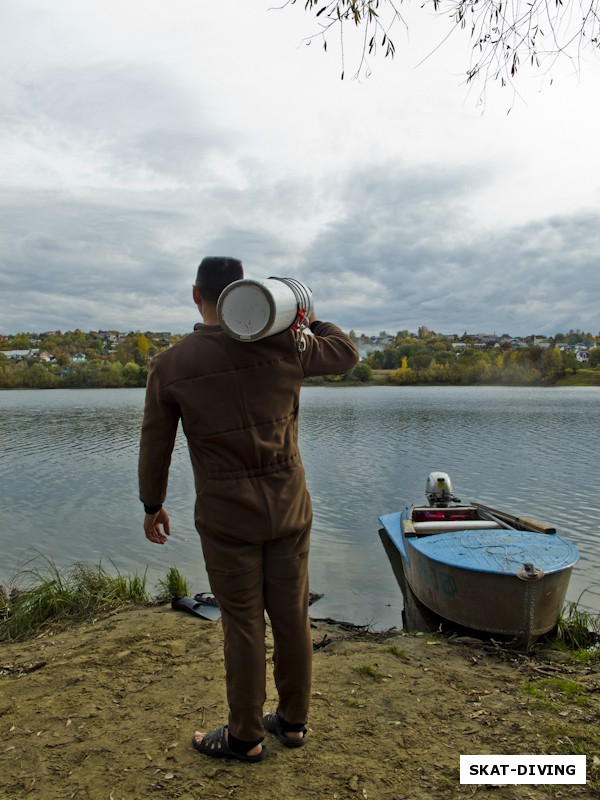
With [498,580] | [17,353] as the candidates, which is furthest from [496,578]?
[17,353]

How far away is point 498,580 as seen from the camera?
666cm

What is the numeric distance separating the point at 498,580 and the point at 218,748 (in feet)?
14.7

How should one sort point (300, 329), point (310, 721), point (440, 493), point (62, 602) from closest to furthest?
point (300, 329), point (310, 721), point (62, 602), point (440, 493)

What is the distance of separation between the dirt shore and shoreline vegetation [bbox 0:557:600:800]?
0.01 m

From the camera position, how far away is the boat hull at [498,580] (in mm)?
6582

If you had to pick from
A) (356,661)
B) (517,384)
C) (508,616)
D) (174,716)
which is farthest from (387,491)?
(517,384)

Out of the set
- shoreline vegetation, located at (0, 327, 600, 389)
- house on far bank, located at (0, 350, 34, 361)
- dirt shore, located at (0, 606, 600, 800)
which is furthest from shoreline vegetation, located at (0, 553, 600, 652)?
house on far bank, located at (0, 350, 34, 361)

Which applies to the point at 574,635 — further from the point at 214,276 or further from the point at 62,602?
the point at 214,276

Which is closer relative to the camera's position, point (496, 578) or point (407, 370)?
point (496, 578)

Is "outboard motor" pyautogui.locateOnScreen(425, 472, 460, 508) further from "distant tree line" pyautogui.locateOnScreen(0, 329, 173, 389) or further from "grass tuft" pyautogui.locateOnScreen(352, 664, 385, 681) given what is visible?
"distant tree line" pyautogui.locateOnScreen(0, 329, 173, 389)

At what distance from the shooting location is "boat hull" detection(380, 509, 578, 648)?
6582 millimetres

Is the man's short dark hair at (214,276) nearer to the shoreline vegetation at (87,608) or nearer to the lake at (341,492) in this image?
the shoreline vegetation at (87,608)

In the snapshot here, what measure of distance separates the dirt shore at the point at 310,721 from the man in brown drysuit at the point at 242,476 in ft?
0.97

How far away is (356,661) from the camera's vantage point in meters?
4.71
